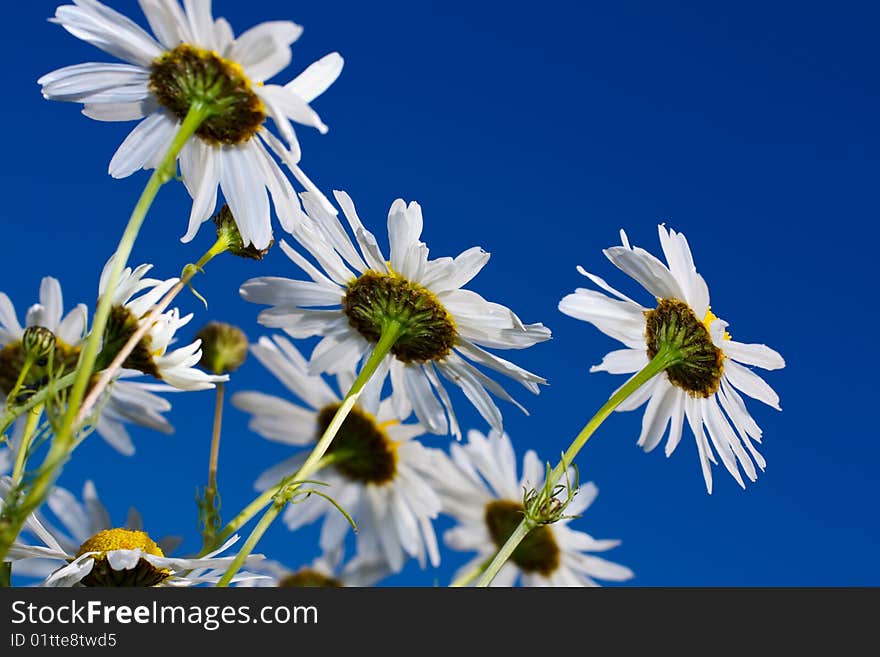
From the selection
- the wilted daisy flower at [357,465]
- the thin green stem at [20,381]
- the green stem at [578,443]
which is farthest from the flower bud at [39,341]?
the wilted daisy flower at [357,465]

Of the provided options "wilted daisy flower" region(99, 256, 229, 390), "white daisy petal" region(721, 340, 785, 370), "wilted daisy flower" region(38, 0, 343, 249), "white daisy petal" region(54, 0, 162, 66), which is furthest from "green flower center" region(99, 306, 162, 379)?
"white daisy petal" region(721, 340, 785, 370)

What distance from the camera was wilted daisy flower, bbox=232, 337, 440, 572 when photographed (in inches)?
92.1

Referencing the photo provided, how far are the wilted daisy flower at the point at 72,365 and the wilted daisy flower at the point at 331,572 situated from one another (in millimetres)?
463

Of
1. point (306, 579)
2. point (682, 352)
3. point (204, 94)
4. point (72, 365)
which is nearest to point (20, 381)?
point (204, 94)

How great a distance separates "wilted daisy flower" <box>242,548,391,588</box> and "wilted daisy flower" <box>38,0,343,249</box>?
107 cm

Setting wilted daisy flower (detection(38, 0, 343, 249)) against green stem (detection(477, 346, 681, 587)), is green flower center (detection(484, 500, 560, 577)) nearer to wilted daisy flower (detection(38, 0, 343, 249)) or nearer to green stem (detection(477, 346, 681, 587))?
green stem (detection(477, 346, 681, 587))

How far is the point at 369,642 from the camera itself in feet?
3.47

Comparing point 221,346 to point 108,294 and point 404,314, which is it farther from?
point 108,294

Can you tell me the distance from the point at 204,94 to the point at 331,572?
219 cm

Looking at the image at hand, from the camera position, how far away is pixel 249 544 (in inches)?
42.7

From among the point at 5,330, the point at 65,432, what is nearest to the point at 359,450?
the point at 5,330

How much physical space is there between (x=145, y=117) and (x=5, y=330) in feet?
2.81

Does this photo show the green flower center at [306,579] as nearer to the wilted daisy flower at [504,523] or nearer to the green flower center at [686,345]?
the wilted daisy flower at [504,523]

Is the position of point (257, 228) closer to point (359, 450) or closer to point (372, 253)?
point (372, 253)
